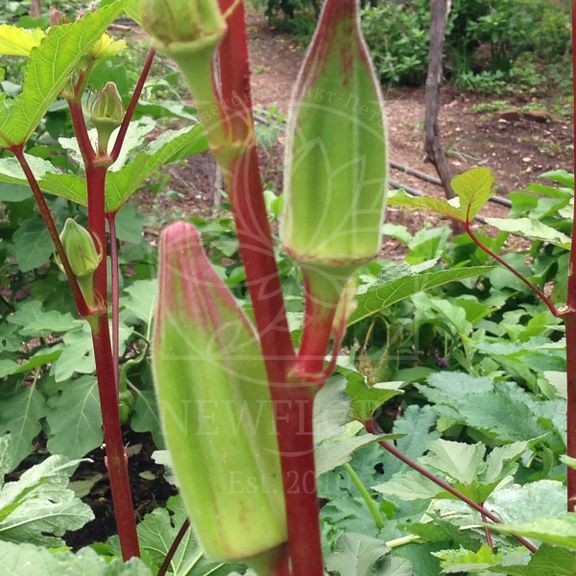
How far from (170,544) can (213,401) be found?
0.67m

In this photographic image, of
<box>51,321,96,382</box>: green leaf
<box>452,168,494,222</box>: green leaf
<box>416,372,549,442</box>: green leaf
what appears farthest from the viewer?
<box>51,321,96,382</box>: green leaf

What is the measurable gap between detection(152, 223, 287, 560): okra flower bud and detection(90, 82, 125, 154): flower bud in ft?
1.17

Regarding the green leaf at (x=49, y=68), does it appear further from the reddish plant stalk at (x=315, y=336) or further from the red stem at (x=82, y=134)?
the reddish plant stalk at (x=315, y=336)

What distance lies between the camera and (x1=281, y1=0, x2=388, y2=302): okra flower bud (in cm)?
43

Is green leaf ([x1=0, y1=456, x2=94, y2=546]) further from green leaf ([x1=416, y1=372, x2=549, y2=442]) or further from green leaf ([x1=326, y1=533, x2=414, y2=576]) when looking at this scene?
green leaf ([x1=416, y1=372, x2=549, y2=442])

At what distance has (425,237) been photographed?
8.55 feet

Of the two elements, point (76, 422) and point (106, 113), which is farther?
point (76, 422)

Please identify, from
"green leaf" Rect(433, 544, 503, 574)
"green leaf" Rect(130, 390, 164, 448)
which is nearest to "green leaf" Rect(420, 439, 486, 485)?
"green leaf" Rect(433, 544, 503, 574)

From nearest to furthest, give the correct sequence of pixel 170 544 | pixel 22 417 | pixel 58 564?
pixel 58 564
pixel 170 544
pixel 22 417

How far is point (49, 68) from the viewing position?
26.9 inches

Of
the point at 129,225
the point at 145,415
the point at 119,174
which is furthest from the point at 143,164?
the point at 129,225

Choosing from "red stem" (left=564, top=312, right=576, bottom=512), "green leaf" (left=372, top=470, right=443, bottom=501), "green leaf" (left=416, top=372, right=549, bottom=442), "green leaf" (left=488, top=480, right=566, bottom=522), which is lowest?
"green leaf" (left=416, top=372, right=549, bottom=442)

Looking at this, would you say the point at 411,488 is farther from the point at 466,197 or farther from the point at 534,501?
the point at 466,197

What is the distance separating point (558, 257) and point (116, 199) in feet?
6.23
